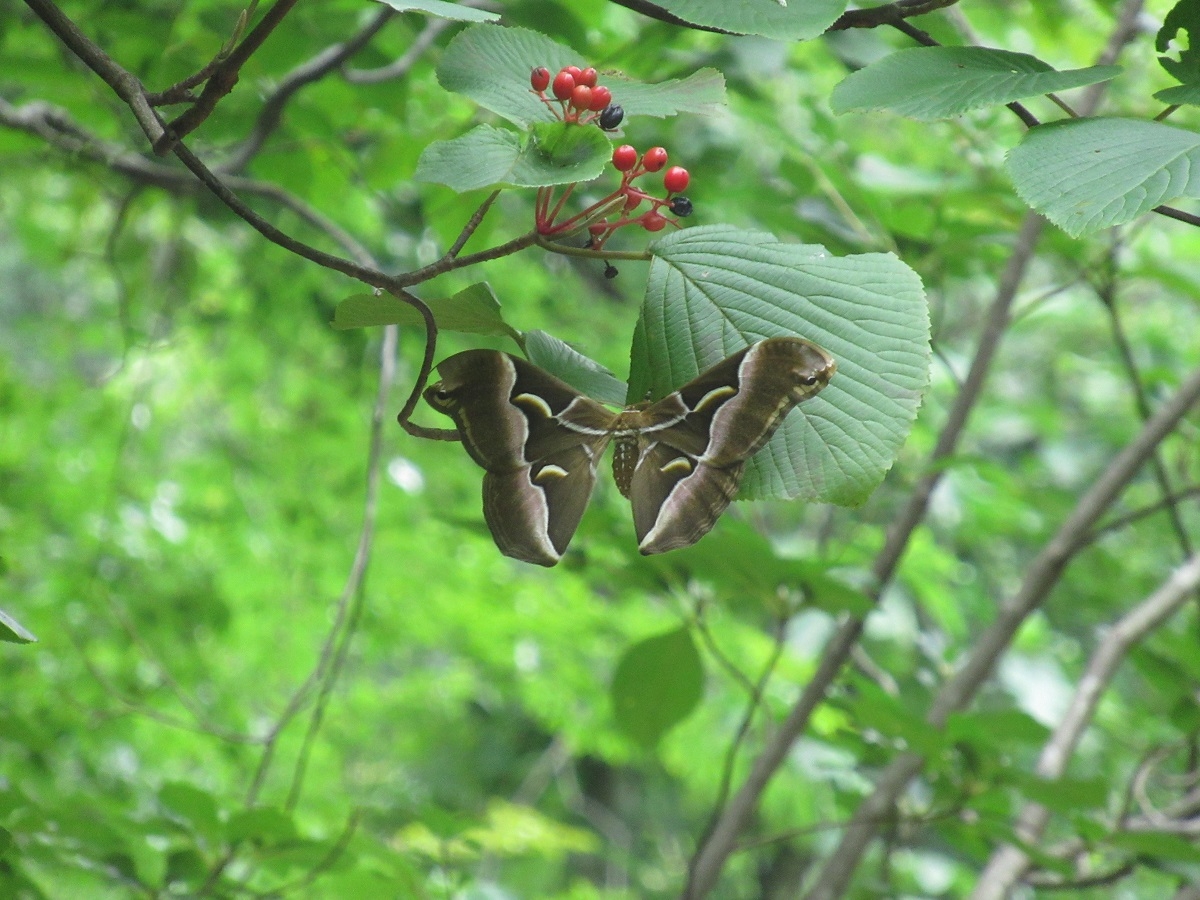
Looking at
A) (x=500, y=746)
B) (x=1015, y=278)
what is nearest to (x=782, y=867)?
(x=500, y=746)

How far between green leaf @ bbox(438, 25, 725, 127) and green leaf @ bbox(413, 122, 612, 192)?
0.08 ft

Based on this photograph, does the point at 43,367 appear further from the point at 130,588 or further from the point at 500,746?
the point at 130,588

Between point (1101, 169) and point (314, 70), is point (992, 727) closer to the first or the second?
point (1101, 169)

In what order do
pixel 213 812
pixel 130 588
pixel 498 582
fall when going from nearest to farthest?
pixel 213 812
pixel 130 588
pixel 498 582

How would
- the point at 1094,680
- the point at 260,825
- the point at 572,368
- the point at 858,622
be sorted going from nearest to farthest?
the point at 572,368, the point at 260,825, the point at 858,622, the point at 1094,680

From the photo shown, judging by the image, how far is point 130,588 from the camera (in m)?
→ 2.63

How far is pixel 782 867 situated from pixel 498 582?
320cm

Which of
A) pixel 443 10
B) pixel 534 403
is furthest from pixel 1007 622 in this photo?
pixel 443 10

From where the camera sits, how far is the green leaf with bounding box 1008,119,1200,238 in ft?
1.62

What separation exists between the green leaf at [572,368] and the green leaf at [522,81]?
126mm

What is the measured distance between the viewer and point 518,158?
1.67 feet

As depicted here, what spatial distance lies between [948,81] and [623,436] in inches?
10.0

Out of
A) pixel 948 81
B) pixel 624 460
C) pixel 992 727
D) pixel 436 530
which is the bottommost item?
pixel 436 530

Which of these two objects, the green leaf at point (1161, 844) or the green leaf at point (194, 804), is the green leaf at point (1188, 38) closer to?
the green leaf at point (1161, 844)
